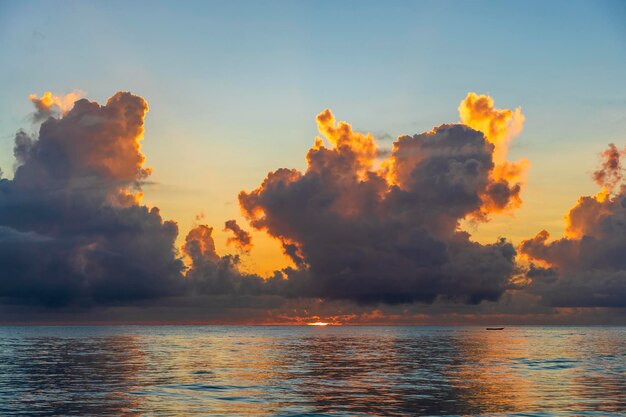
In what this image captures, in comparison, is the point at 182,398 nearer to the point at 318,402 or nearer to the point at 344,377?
the point at 318,402

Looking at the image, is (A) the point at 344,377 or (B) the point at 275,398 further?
(A) the point at 344,377

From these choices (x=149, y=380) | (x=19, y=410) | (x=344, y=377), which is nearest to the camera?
(x=19, y=410)

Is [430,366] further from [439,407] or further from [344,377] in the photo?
[439,407]

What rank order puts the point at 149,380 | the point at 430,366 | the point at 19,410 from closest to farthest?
the point at 19,410
the point at 149,380
the point at 430,366

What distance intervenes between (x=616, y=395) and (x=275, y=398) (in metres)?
35.6

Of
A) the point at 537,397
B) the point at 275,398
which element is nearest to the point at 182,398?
the point at 275,398

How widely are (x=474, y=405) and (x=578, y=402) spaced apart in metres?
10.9

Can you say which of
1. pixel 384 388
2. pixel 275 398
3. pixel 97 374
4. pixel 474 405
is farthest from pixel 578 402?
pixel 97 374

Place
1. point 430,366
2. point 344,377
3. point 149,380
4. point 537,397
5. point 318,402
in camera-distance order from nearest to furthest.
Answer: point 318,402 → point 537,397 → point 149,380 → point 344,377 → point 430,366

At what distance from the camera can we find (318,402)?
7125cm

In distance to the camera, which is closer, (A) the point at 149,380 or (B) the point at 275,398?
(B) the point at 275,398

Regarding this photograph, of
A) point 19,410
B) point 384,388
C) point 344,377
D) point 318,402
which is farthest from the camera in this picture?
point 344,377

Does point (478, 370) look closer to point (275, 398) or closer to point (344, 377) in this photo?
point (344, 377)

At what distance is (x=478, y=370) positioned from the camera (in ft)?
372
